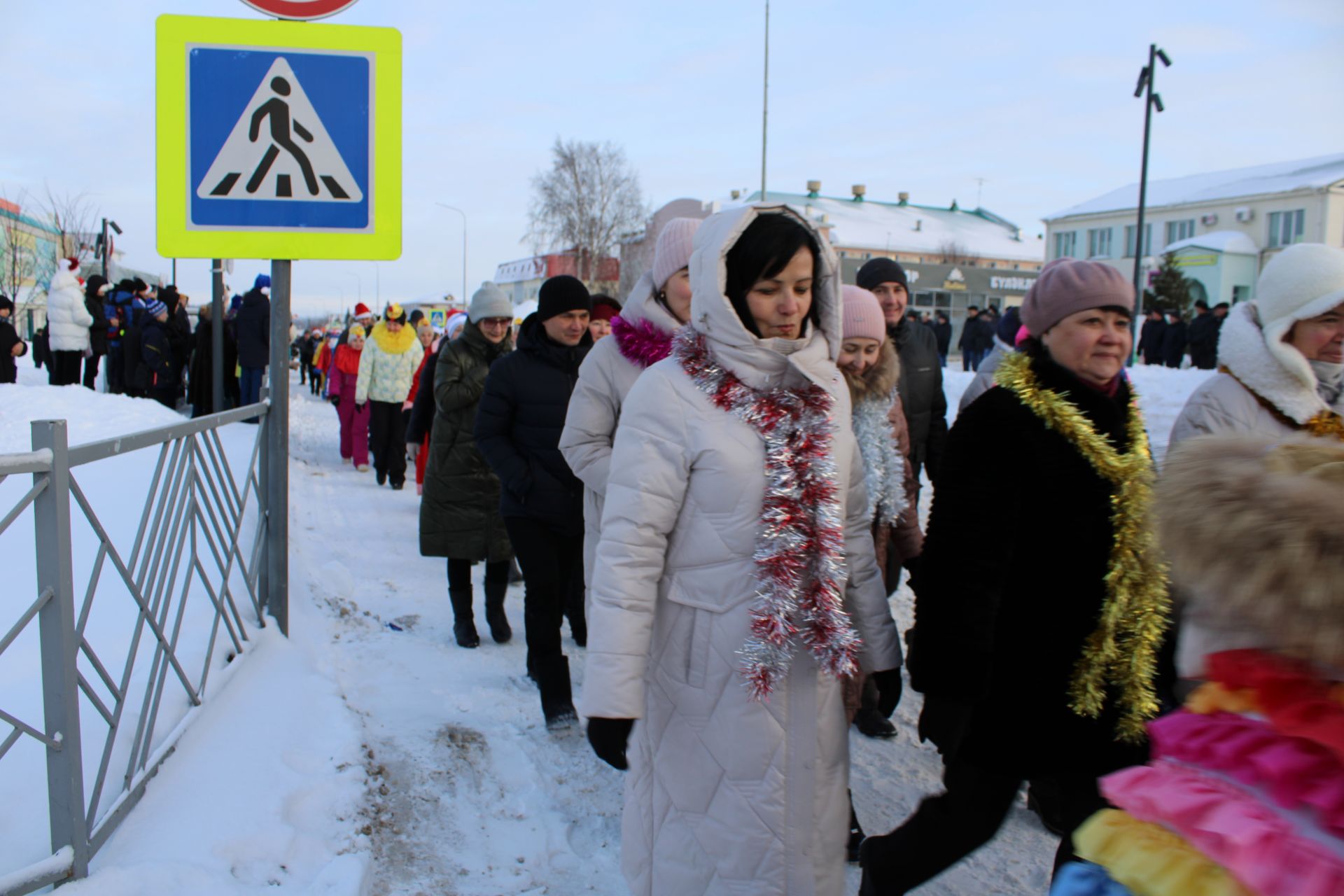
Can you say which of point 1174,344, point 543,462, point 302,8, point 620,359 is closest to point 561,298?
point 543,462

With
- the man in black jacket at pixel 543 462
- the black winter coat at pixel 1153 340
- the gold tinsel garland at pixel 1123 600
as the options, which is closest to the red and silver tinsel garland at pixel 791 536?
the gold tinsel garland at pixel 1123 600

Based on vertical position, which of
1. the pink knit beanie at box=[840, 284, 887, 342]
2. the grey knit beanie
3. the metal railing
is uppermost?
the grey knit beanie

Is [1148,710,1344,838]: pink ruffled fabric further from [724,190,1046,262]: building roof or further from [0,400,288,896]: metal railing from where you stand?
[724,190,1046,262]: building roof

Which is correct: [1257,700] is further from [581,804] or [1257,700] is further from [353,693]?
[353,693]

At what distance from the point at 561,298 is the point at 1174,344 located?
23.3m

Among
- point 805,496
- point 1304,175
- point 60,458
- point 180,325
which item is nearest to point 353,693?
point 60,458

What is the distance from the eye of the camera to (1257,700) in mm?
1098

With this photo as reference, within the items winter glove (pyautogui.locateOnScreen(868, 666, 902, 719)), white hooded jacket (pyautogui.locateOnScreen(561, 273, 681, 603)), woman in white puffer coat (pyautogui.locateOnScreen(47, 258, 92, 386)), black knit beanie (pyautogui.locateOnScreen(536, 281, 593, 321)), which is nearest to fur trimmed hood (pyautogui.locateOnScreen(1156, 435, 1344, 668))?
winter glove (pyautogui.locateOnScreen(868, 666, 902, 719))

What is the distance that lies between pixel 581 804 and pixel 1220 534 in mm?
2829

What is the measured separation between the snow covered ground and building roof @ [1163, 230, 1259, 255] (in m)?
52.3

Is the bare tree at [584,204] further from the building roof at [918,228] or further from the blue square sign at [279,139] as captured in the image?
the blue square sign at [279,139]

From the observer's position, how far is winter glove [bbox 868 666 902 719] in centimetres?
250

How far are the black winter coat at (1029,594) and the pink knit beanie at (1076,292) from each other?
29cm

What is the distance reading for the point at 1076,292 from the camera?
7.84 ft
